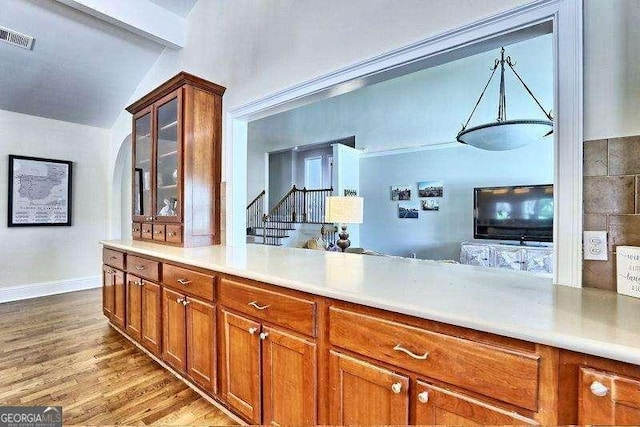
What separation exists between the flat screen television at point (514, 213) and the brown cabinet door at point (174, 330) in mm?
5772

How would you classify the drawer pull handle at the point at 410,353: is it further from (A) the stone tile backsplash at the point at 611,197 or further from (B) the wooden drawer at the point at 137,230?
(B) the wooden drawer at the point at 137,230

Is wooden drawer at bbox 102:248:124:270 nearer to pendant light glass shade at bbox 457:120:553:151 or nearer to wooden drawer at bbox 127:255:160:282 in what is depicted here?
wooden drawer at bbox 127:255:160:282

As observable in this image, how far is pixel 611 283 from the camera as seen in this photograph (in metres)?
1.17

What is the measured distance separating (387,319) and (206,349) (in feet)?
4.18

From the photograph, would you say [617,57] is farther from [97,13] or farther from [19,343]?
[19,343]

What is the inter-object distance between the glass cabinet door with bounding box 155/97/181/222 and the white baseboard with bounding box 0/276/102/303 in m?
2.83

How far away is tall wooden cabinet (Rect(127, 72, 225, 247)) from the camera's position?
2670 millimetres

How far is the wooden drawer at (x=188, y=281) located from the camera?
183 centimetres

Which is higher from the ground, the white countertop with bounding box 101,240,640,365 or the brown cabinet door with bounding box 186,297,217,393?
the white countertop with bounding box 101,240,640,365

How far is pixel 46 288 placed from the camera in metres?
4.37

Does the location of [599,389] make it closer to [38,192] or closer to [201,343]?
[201,343]

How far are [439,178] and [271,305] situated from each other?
6.02 metres

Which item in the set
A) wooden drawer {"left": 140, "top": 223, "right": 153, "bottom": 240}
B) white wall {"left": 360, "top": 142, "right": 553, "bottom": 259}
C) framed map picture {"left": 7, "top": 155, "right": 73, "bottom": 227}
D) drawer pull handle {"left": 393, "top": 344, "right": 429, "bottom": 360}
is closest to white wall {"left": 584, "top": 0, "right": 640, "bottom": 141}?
drawer pull handle {"left": 393, "top": 344, "right": 429, "bottom": 360}

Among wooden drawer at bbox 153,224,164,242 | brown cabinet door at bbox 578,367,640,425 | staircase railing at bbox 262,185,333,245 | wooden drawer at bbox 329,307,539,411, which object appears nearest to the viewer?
brown cabinet door at bbox 578,367,640,425
